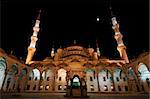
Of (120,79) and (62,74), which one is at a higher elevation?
(62,74)

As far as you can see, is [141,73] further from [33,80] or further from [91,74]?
[33,80]

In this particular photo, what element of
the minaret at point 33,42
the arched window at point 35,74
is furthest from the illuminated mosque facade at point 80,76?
the minaret at point 33,42

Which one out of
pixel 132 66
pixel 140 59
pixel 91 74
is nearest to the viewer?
pixel 140 59

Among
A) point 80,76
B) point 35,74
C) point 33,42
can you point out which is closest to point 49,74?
point 35,74

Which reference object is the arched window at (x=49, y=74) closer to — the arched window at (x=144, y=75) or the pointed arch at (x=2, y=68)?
the pointed arch at (x=2, y=68)

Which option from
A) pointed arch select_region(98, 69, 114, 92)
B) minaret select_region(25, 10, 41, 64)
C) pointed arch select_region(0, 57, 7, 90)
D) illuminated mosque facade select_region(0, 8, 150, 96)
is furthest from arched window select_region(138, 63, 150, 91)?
minaret select_region(25, 10, 41, 64)

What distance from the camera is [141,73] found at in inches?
1262

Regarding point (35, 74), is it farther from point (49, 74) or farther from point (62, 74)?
point (62, 74)

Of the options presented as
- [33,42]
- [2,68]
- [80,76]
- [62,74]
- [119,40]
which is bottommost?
[80,76]

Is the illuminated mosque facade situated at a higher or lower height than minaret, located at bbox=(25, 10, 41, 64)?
lower

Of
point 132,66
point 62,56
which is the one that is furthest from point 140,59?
point 62,56

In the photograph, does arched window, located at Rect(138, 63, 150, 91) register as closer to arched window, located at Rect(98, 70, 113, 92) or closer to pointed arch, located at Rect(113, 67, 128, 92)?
pointed arch, located at Rect(113, 67, 128, 92)

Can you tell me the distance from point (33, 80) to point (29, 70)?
2273 millimetres

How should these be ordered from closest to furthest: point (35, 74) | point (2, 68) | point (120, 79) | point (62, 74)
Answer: point (2, 68) → point (120, 79) → point (35, 74) → point (62, 74)
